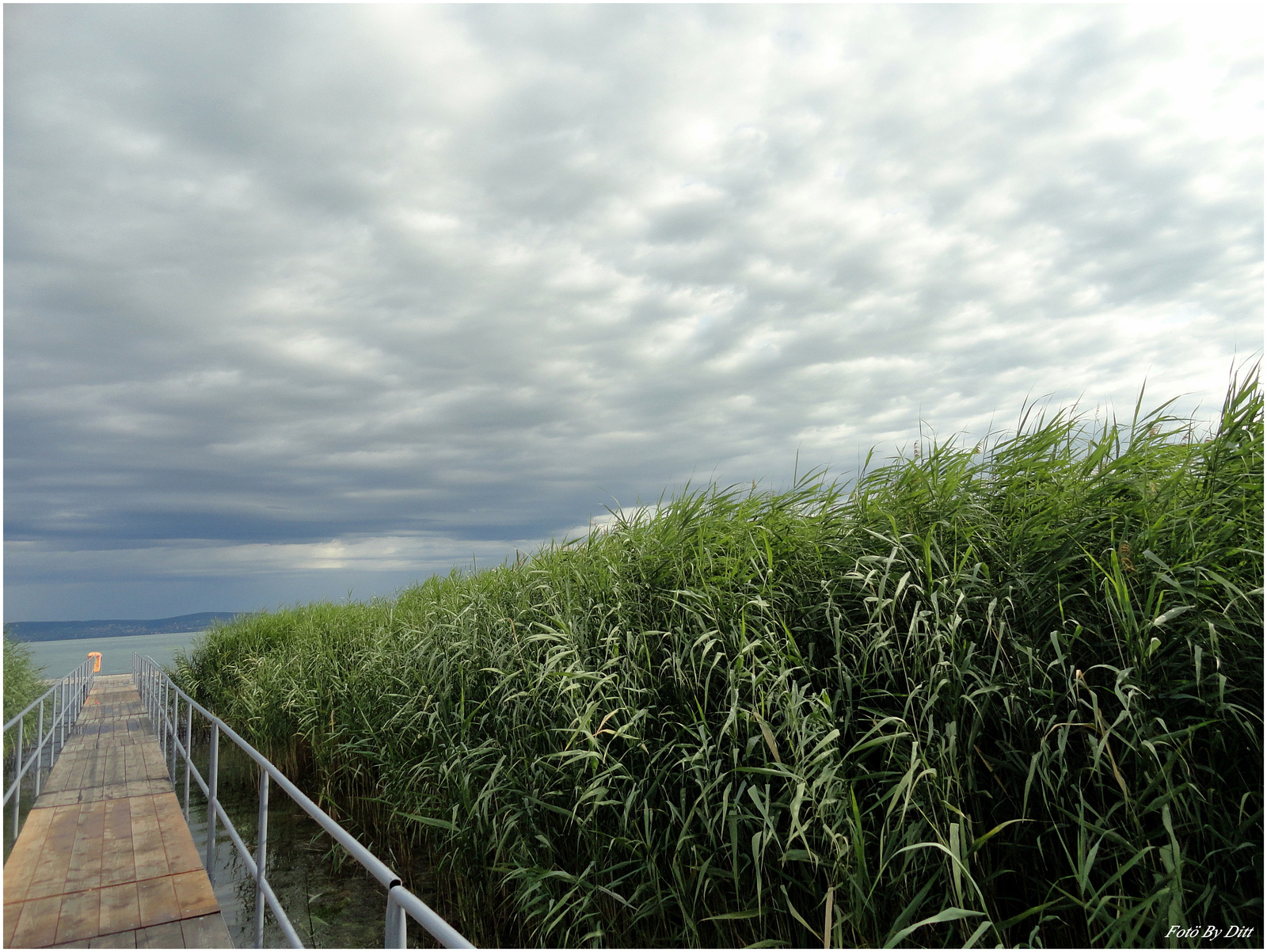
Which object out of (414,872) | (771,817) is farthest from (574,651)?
(414,872)

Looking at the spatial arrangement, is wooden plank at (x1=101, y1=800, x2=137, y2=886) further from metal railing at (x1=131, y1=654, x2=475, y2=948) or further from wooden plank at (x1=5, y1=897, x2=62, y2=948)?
metal railing at (x1=131, y1=654, x2=475, y2=948)

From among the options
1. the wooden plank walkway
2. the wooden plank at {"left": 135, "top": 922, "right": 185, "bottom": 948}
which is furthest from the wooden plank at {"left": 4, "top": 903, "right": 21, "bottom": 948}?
the wooden plank at {"left": 135, "top": 922, "right": 185, "bottom": 948}

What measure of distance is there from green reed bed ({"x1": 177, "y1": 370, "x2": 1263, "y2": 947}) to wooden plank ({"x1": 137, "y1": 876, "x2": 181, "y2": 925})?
5.70 feet

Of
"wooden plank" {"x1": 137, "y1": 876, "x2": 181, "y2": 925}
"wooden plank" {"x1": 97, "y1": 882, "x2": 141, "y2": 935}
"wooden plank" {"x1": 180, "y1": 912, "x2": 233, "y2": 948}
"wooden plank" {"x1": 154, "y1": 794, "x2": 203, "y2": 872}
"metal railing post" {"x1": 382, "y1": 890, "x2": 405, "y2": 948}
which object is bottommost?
"wooden plank" {"x1": 154, "y1": 794, "x2": 203, "y2": 872}

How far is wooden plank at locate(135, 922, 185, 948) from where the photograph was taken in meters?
A: 4.04

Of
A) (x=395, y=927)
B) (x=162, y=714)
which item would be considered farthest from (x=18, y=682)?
(x=395, y=927)

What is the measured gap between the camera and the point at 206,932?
416 cm

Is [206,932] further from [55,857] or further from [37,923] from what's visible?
[55,857]

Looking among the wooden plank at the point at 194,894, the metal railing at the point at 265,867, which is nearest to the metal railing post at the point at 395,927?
the metal railing at the point at 265,867

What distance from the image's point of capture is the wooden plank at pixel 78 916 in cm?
416

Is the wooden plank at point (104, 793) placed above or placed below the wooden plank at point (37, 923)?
below

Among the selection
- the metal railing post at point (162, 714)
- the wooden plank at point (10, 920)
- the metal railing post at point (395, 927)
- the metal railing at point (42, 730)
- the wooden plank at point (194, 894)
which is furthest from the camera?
the metal railing post at point (162, 714)

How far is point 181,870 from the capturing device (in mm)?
5035

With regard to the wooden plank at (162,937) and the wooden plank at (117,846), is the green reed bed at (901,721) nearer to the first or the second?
the wooden plank at (162,937)
